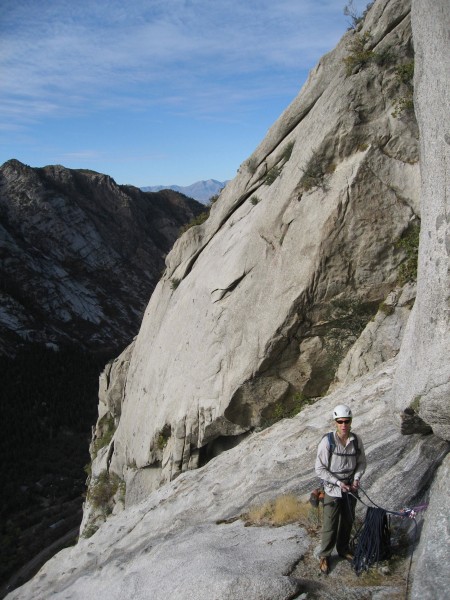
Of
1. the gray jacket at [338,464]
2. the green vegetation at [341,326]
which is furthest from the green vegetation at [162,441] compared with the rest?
the gray jacket at [338,464]

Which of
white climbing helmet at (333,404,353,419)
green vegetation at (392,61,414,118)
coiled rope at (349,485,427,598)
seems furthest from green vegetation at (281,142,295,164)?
coiled rope at (349,485,427,598)

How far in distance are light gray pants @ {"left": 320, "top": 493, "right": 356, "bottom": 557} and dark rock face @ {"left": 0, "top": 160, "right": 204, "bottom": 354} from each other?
251ft

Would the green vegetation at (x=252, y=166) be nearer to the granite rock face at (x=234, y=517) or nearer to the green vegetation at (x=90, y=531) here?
the granite rock face at (x=234, y=517)

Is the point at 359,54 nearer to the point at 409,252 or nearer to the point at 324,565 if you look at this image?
the point at 409,252

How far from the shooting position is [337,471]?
725 cm

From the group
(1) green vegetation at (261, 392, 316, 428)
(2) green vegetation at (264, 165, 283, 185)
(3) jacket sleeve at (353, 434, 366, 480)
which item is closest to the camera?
(3) jacket sleeve at (353, 434, 366, 480)

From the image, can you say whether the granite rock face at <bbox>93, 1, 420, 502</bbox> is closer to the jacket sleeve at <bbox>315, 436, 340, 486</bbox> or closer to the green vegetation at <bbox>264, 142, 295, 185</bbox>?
the green vegetation at <bbox>264, 142, 295, 185</bbox>

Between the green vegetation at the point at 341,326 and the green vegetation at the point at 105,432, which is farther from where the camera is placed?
the green vegetation at the point at 105,432

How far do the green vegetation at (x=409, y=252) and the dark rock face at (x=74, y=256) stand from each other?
7278 cm

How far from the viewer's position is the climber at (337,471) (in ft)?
23.5

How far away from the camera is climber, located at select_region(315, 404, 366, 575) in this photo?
718 cm

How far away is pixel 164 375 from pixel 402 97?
46.3 ft

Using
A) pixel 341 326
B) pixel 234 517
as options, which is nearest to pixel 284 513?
pixel 234 517

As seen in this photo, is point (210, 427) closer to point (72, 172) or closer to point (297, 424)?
point (297, 424)
